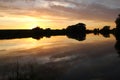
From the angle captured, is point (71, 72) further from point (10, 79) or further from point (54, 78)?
point (10, 79)

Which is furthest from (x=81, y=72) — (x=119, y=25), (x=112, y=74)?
(x=119, y=25)

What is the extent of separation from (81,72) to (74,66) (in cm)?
326

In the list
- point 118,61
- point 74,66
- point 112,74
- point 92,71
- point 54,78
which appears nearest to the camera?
point 54,78

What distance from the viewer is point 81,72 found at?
69.9ft

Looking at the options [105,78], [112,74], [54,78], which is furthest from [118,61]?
[54,78]

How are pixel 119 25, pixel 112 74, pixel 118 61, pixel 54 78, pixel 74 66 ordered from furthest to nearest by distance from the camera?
1. pixel 119 25
2. pixel 118 61
3. pixel 74 66
4. pixel 112 74
5. pixel 54 78

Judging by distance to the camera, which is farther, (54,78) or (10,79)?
(54,78)

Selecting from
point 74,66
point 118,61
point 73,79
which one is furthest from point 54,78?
point 118,61

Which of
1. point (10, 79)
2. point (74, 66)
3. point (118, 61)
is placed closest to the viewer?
point (10, 79)

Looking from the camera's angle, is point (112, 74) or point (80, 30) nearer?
point (112, 74)

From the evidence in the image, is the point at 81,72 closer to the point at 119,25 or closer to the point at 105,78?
the point at 105,78

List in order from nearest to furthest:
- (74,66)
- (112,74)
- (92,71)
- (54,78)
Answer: (54,78)
(112,74)
(92,71)
(74,66)

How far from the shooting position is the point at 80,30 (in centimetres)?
17025

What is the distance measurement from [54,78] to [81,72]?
4072 mm
